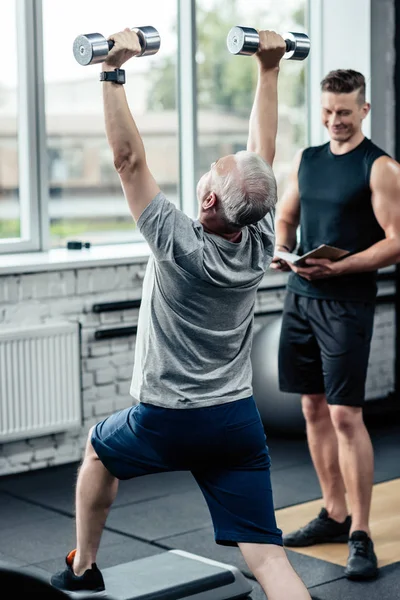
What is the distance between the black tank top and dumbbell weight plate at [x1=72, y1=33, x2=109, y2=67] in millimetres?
1327

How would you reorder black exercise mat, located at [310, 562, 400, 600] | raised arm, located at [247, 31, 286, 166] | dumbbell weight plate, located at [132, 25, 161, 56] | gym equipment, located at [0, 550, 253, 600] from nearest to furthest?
dumbbell weight plate, located at [132, 25, 161, 56] → raised arm, located at [247, 31, 286, 166] → gym equipment, located at [0, 550, 253, 600] → black exercise mat, located at [310, 562, 400, 600]

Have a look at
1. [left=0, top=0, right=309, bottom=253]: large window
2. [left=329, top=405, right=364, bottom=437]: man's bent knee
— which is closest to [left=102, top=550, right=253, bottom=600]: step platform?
[left=329, top=405, right=364, bottom=437]: man's bent knee

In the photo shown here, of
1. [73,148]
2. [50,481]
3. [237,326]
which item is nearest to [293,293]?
[237,326]

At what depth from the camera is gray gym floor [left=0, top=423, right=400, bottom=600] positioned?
3.10 meters

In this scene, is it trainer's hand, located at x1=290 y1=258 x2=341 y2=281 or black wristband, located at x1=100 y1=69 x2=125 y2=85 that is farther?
trainer's hand, located at x1=290 y1=258 x2=341 y2=281

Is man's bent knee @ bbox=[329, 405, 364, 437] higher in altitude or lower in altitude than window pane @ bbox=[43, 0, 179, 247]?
lower

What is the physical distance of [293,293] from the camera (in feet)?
11.1

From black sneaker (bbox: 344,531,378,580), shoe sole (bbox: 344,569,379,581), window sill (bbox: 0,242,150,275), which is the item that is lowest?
Answer: shoe sole (bbox: 344,569,379,581)

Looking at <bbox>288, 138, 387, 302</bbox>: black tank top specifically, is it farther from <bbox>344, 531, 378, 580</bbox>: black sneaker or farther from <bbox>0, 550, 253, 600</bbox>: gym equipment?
<bbox>0, 550, 253, 600</bbox>: gym equipment

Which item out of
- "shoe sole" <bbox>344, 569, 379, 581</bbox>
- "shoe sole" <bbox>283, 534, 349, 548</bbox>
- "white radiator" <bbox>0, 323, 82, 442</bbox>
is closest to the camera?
"shoe sole" <bbox>344, 569, 379, 581</bbox>

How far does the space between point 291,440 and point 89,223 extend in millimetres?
1432

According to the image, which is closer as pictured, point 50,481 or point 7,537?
point 7,537

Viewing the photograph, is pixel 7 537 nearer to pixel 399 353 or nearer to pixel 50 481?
pixel 50 481

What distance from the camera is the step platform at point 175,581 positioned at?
104 inches
